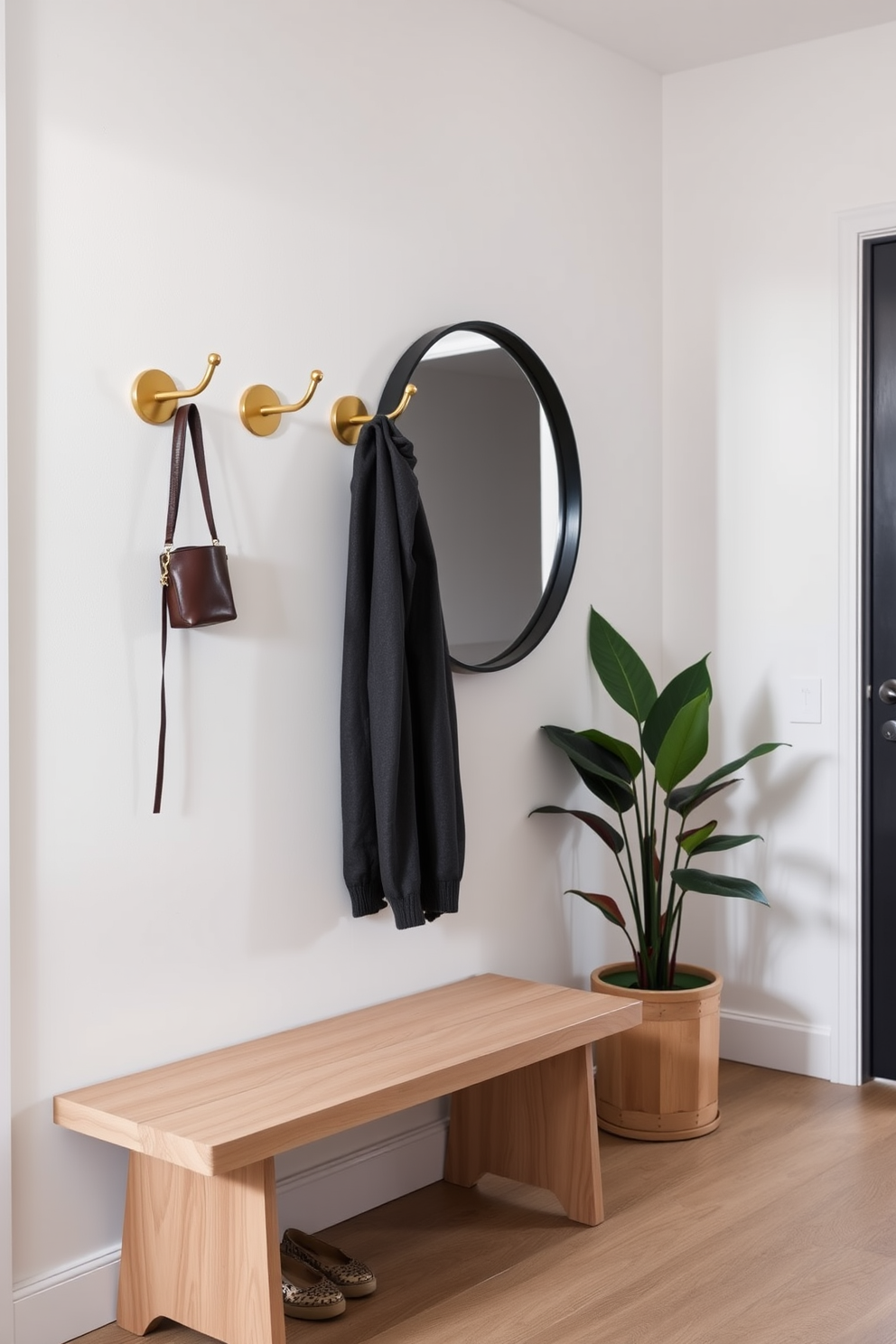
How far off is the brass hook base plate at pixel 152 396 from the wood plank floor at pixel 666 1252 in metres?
A: 1.49

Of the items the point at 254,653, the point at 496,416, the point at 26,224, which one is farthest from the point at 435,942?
the point at 26,224

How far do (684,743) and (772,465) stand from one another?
2.80ft

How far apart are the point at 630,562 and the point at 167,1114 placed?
6.40 ft

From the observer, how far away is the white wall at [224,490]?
2.08 meters

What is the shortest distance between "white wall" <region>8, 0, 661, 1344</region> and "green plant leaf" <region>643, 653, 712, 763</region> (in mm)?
233

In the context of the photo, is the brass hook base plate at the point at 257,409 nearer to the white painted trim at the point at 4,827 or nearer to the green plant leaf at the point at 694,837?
the white painted trim at the point at 4,827

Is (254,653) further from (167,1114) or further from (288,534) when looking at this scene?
(167,1114)

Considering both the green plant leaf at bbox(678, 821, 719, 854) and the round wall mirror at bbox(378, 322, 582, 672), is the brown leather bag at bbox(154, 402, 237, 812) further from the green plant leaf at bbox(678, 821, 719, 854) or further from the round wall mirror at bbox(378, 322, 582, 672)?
the green plant leaf at bbox(678, 821, 719, 854)

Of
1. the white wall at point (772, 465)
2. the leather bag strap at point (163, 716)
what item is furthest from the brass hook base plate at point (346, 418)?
the white wall at point (772, 465)

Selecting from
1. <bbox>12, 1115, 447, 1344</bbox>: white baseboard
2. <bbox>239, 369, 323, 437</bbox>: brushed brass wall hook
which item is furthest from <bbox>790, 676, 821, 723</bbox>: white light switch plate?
<bbox>239, 369, 323, 437</bbox>: brushed brass wall hook

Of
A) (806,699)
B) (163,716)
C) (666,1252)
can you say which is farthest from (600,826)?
(163,716)

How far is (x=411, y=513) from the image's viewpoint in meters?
2.51

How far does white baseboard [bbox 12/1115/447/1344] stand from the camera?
2.08 meters

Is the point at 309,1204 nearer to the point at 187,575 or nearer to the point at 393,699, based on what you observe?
the point at 393,699
